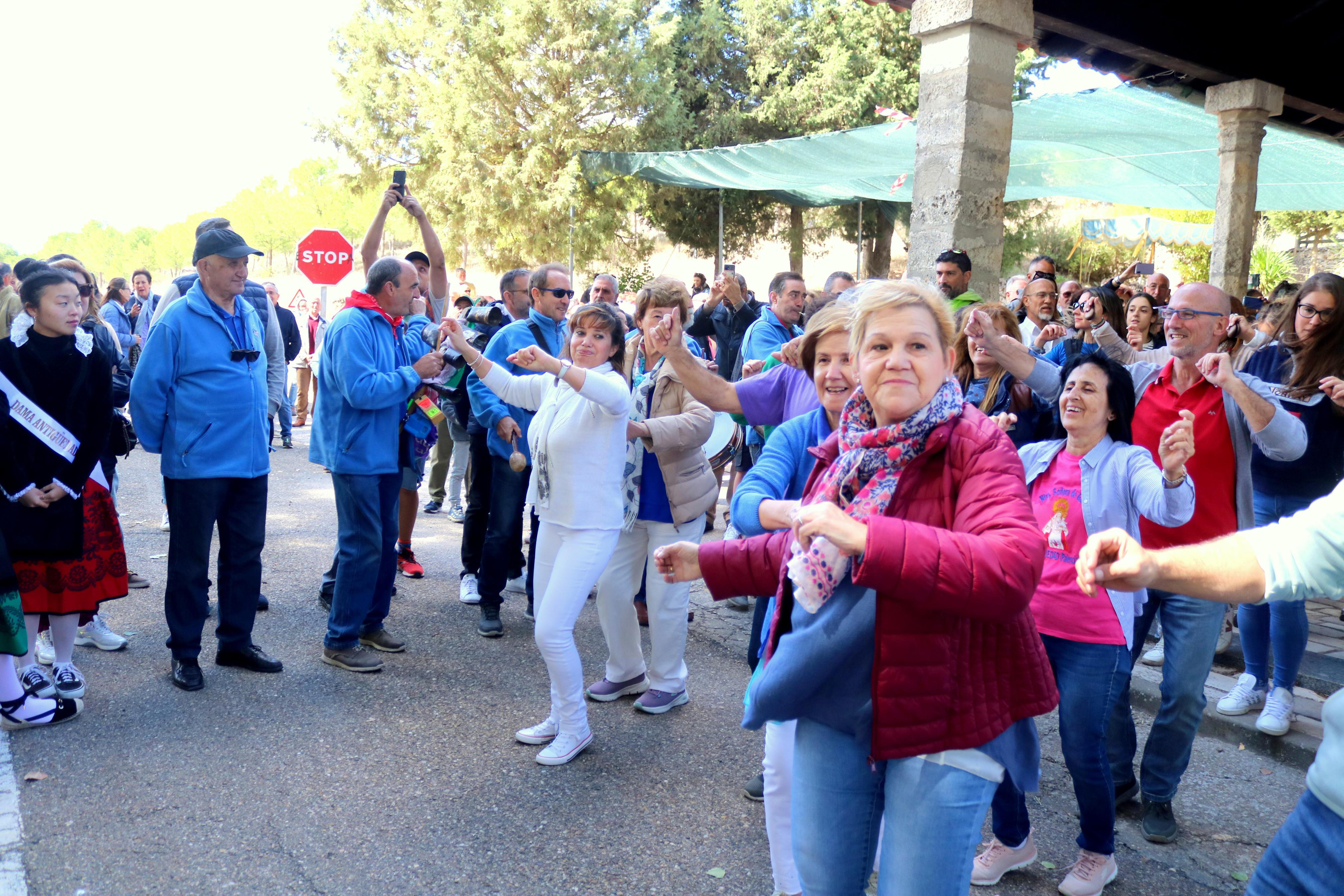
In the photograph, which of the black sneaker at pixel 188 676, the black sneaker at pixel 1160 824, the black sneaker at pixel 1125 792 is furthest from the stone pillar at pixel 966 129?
the black sneaker at pixel 188 676

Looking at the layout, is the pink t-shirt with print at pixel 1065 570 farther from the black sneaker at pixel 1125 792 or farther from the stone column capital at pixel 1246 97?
the stone column capital at pixel 1246 97

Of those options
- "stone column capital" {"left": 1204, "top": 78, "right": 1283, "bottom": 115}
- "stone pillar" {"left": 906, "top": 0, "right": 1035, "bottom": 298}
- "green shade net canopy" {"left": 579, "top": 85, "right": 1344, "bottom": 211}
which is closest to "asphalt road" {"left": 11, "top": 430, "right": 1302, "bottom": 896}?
Answer: "stone pillar" {"left": 906, "top": 0, "right": 1035, "bottom": 298}

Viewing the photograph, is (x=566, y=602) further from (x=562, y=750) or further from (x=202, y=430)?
(x=202, y=430)

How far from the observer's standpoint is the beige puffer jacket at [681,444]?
4.35 metres

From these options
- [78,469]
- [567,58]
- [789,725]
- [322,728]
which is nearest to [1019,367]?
[789,725]

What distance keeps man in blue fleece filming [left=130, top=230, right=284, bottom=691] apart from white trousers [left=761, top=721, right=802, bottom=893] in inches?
121

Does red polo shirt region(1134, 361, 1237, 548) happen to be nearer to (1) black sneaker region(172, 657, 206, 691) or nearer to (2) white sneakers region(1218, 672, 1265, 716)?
(2) white sneakers region(1218, 672, 1265, 716)

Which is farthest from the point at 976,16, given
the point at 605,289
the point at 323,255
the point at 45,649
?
the point at 323,255

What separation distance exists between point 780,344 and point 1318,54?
8232 millimetres

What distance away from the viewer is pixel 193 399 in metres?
4.61

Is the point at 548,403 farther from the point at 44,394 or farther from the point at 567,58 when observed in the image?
the point at 567,58

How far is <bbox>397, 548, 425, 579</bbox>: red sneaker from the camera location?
6750 mm

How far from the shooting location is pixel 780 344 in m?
5.86

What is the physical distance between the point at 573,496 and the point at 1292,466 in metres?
3.50
